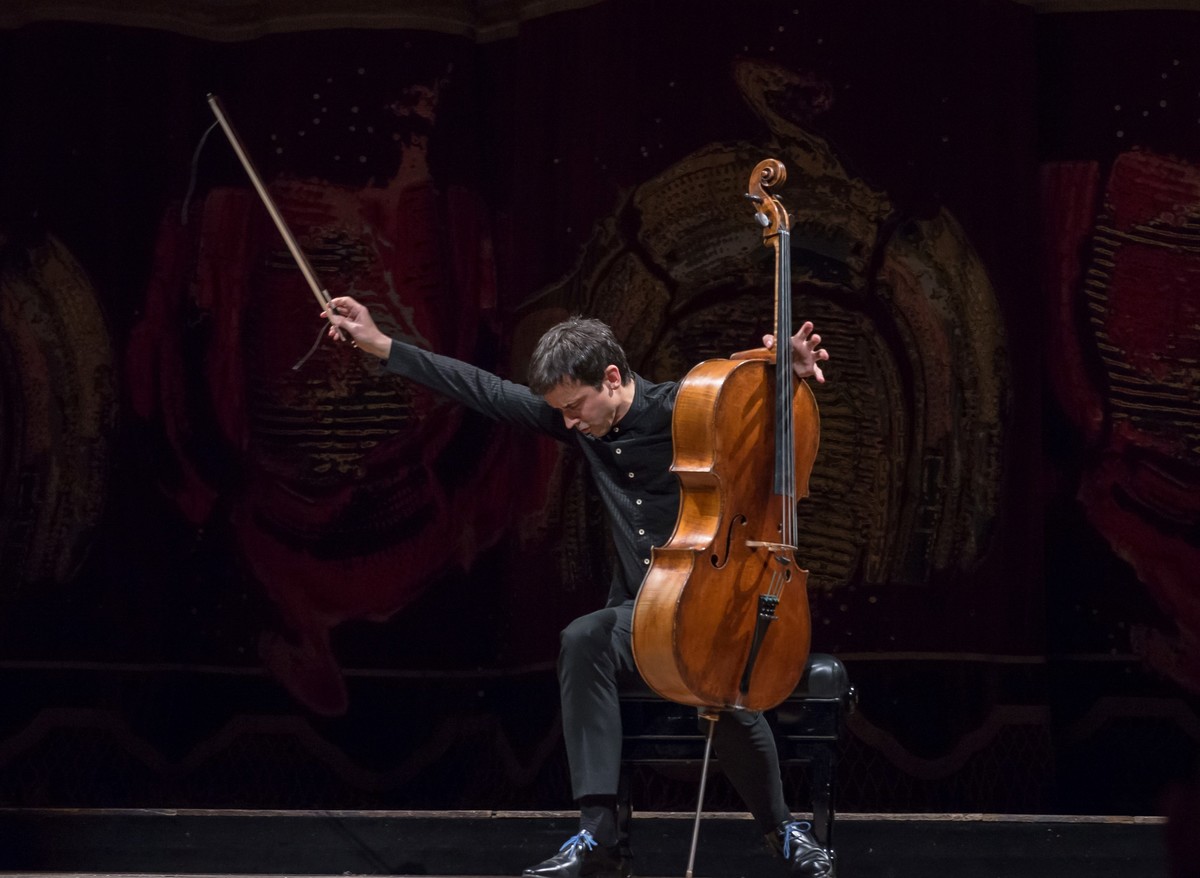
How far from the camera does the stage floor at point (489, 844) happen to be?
3.10m

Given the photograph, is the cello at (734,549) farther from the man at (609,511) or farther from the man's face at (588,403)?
the man's face at (588,403)

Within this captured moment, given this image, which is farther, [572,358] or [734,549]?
[572,358]

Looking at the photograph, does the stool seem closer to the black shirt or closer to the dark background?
the black shirt

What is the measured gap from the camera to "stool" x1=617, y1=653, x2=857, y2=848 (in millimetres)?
2822

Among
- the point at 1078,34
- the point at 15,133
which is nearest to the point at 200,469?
the point at 15,133

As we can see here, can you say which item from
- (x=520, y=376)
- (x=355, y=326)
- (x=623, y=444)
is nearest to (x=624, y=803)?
(x=623, y=444)

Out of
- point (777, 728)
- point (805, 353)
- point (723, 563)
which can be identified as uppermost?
point (805, 353)

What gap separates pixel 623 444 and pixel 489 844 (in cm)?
92

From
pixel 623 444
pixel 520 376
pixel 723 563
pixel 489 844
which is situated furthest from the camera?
pixel 520 376

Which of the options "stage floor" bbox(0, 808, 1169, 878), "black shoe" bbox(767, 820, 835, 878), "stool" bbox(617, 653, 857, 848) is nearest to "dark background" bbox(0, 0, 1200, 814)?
"stage floor" bbox(0, 808, 1169, 878)

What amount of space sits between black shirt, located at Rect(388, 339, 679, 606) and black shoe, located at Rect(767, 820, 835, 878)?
517mm

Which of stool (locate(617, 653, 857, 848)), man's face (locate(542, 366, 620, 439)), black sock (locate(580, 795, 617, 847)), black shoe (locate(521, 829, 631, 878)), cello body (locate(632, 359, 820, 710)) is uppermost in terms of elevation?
man's face (locate(542, 366, 620, 439))

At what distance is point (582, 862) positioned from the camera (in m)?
2.60

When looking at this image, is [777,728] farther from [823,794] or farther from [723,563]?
[723,563]
